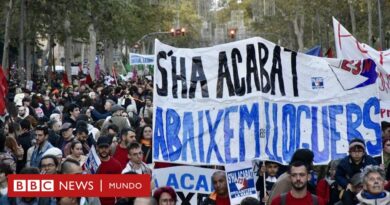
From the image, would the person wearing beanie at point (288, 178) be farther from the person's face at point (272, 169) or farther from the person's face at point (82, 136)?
the person's face at point (82, 136)

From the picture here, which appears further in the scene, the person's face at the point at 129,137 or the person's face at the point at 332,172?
the person's face at the point at 129,137

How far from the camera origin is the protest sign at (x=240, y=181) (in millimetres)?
9711

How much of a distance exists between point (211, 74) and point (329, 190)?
146cm

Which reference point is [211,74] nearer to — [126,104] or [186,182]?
[186,182]

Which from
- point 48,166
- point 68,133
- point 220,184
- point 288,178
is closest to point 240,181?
point 220,184

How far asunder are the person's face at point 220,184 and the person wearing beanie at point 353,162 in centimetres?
105

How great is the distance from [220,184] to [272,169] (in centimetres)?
75

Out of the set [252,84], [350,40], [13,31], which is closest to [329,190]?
[252,84]

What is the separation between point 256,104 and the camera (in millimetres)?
10047

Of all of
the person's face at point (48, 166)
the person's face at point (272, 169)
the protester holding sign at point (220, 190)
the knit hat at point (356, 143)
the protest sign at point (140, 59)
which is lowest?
the protester holding sign at point (220, 190)

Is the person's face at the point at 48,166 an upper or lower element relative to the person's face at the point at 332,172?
upper

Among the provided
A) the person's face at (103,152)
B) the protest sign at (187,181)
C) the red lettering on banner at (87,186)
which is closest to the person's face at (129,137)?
the person's face at (103,152)

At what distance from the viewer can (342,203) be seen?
958cm

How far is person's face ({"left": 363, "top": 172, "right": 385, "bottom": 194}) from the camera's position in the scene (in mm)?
8727
